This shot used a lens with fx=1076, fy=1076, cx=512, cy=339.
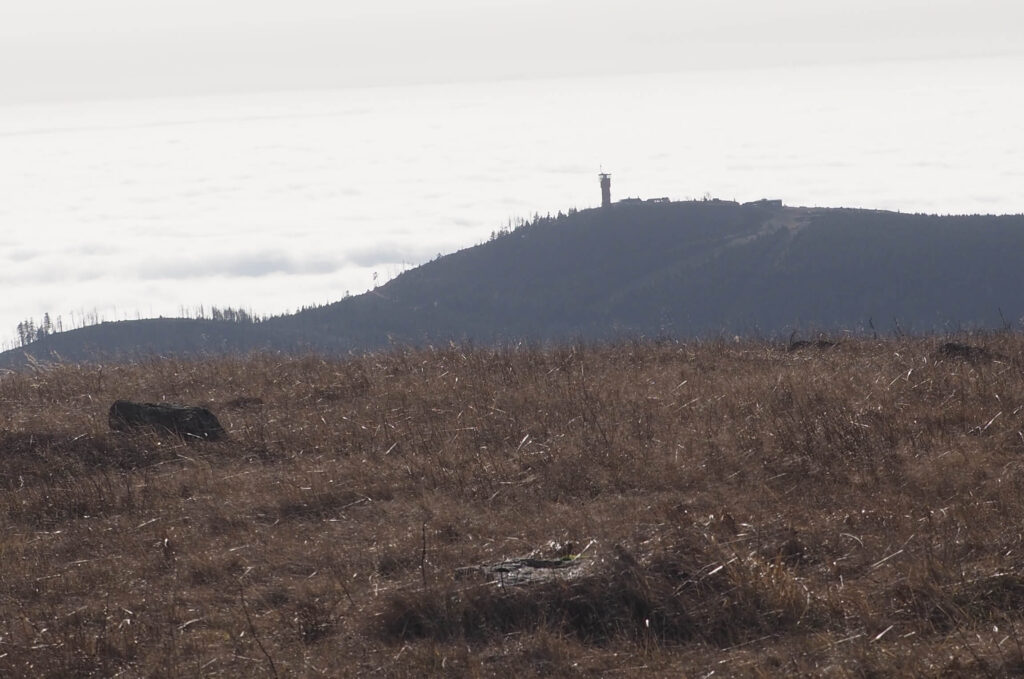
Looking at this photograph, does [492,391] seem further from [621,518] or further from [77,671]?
[77,671]

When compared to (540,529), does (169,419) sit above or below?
above

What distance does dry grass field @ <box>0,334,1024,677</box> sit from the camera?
20.4 feet

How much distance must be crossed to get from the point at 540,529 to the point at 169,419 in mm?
5394

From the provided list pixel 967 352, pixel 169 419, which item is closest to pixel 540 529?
pixel 169 419

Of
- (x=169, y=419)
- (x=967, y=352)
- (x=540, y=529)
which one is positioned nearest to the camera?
(x=540, y=529)

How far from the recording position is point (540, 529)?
818 centimetres

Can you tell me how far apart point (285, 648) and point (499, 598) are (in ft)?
4.37

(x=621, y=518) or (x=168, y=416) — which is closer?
(x=621, y=518)

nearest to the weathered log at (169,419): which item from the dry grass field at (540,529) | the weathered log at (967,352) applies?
the dry grass field at (540,529)

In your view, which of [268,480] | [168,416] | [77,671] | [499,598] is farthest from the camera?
[168,416]

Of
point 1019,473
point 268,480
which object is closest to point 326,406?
point 268,480

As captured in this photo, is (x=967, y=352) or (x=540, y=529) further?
(x=967, y=352)

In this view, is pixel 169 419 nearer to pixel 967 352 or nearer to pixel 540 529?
pixel 540 529

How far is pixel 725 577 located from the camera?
676 cm
